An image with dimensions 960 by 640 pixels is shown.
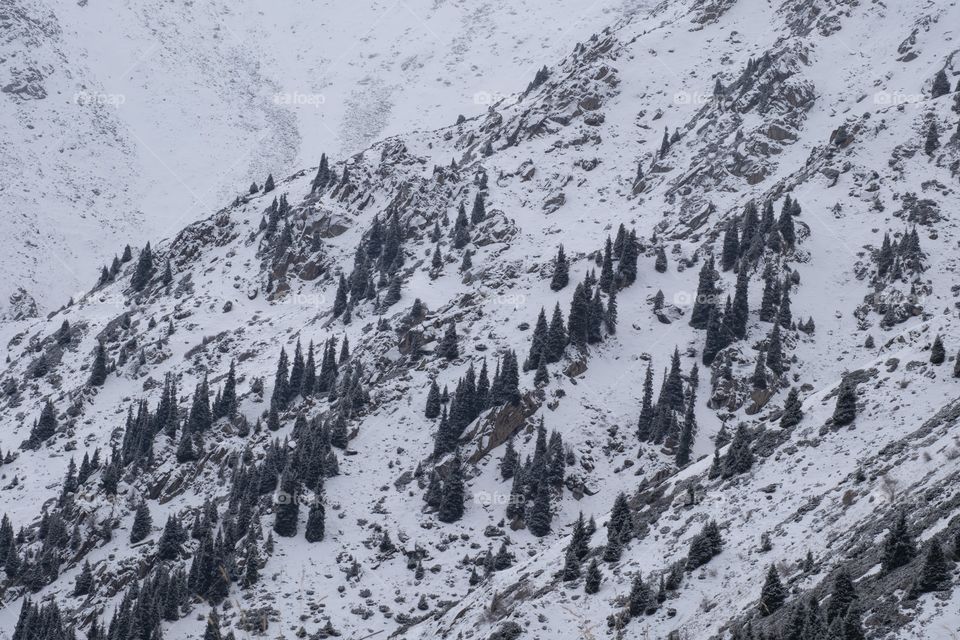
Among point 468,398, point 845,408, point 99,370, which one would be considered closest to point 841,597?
point 845,408

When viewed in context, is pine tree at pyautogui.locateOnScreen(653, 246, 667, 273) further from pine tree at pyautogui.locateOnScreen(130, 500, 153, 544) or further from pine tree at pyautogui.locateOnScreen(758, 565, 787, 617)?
pine tree at pyautogui.locateOnScreen(758, 565, 787, 617)

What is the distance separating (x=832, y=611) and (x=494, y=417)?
205 feet

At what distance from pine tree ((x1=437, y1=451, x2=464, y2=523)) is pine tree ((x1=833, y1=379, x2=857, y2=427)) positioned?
4114cm

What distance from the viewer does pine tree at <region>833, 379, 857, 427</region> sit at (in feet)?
184

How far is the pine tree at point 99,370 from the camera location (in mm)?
126750

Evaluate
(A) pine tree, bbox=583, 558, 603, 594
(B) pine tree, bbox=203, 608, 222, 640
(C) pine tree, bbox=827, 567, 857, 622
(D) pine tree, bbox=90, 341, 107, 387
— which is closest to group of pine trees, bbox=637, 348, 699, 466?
(A) pine tree, bbox=583, 558, 603, 594

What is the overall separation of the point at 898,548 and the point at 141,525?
255 feet

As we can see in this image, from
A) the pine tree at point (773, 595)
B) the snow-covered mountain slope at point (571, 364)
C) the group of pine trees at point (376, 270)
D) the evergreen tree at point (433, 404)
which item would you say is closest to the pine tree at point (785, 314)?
the snow-covered mountain slope at point (571, 364)

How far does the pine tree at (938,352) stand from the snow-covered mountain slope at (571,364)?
Answer: 30.4 inches

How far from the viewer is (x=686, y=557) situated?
51.0 m

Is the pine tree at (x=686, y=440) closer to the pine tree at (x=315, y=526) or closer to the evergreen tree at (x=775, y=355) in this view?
the evergreen tree at (x=775, y=355)

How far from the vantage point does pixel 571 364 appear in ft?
333

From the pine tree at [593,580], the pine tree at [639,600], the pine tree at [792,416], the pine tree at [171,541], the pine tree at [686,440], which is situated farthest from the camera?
the pine tree at [171,541]

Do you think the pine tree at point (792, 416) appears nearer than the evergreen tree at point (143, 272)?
Yes
